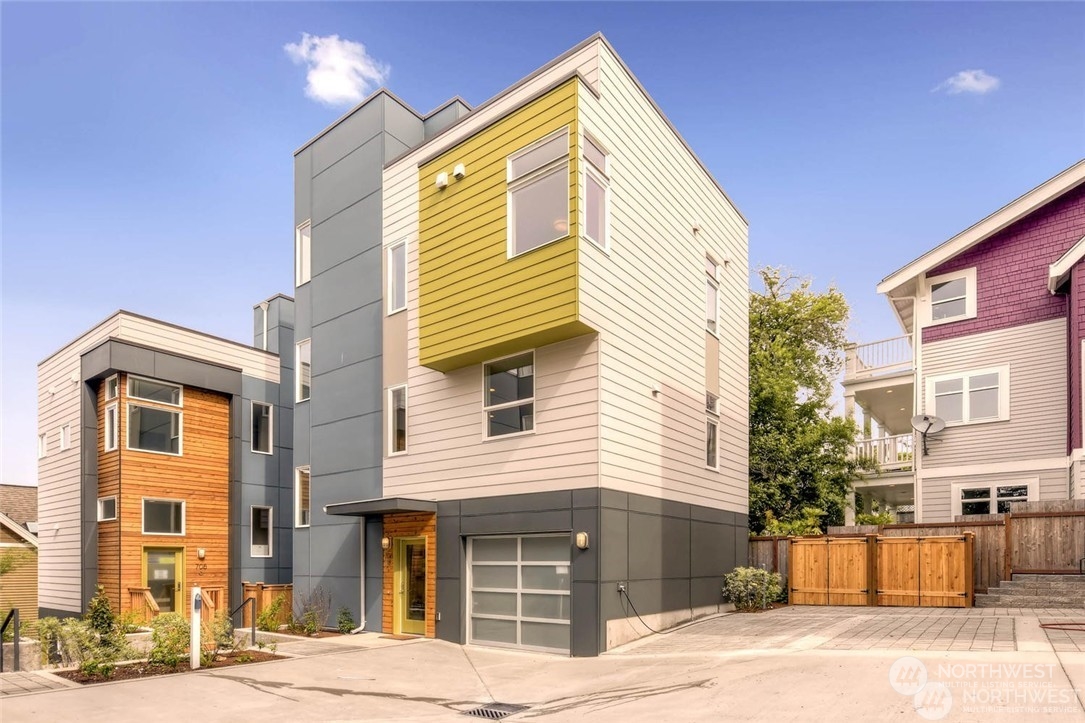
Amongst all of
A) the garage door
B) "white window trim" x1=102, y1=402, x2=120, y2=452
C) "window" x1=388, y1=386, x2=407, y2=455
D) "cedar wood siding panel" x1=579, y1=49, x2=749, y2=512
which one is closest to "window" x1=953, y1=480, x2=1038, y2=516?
"cedar wood siding panel" x1=579, y1=49, x2=749, y2=512

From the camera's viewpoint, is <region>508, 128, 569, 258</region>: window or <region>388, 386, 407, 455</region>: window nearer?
<region>508, 128, 569, 258</region>: window

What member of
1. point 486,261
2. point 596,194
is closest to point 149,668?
point 486,261

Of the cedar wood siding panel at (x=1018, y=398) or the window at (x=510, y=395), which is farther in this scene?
the cedar wood siding panel at (x=1018, y=398)

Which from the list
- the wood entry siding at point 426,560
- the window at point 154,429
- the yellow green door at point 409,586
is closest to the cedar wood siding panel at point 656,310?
the wood entry siding at point 426,560

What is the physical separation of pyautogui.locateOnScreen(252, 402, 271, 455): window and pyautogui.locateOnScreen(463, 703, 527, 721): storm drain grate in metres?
15.2

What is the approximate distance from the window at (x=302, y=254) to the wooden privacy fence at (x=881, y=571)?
12.4 meters

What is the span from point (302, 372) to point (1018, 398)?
17305 mm

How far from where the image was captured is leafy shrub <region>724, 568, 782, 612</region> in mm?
15242

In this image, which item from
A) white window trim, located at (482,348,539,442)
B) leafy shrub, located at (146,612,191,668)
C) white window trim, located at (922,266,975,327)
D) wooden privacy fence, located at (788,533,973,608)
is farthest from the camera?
white window trim, located at (922,266,975,327)

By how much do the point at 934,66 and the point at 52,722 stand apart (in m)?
22.0

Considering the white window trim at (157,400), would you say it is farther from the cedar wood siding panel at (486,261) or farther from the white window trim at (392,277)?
the cedar wood siding panel at (486,261)

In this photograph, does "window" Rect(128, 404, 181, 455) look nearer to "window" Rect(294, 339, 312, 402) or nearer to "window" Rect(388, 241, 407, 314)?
"window" Rect(294, 339, 312, 402)

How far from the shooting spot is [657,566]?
12.8m

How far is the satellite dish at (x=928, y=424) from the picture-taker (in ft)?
64.5
